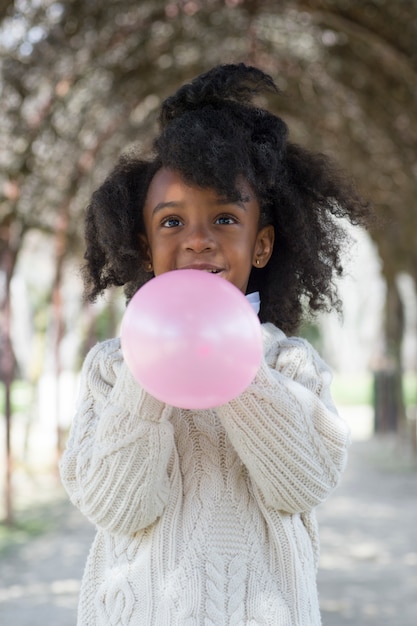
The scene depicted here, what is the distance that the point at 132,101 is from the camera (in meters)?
8.74

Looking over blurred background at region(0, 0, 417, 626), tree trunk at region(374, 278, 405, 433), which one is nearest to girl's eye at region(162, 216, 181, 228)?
blurred background at region(0, 0, 417, 626)

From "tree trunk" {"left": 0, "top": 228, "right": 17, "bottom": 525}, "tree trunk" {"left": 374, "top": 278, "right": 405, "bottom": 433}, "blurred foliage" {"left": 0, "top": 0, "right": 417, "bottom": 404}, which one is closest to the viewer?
"blurred foliage" {"left": 0, "top": 0, "right": 417, "bottom": 404}

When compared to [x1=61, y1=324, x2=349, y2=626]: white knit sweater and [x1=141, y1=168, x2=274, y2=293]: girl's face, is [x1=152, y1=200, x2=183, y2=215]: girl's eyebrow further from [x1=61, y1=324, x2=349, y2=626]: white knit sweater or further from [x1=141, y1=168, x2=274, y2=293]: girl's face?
[x1=61, y1=324, x2=349, y2=626]: white knit sweater

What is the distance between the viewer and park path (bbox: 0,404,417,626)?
5.12 metres

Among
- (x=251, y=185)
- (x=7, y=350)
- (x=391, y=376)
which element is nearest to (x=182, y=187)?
(x=251, y=185)

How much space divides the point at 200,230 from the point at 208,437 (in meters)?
0.40

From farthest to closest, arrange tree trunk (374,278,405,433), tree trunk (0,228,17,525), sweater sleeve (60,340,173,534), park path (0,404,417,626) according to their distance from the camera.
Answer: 1. tree trunk (374,278,405,433)
2. tree trunk (0,228,17,525)
3. park path (0,404,417,626)
4. sweater sleeve (60,340,173,534)

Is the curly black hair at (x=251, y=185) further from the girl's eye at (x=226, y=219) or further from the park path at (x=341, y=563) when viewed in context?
the park path at (x=341, y=563)

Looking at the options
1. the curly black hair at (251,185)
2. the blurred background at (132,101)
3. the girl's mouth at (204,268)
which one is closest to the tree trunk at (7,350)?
the blurred background at (132,101)

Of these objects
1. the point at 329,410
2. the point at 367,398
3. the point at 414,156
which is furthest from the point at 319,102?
the point at 367,398

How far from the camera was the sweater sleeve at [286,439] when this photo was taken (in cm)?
173

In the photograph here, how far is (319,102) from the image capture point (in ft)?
32.4

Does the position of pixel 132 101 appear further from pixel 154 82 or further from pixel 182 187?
pixel 182 187

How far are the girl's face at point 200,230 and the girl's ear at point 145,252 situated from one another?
131 millimetres
